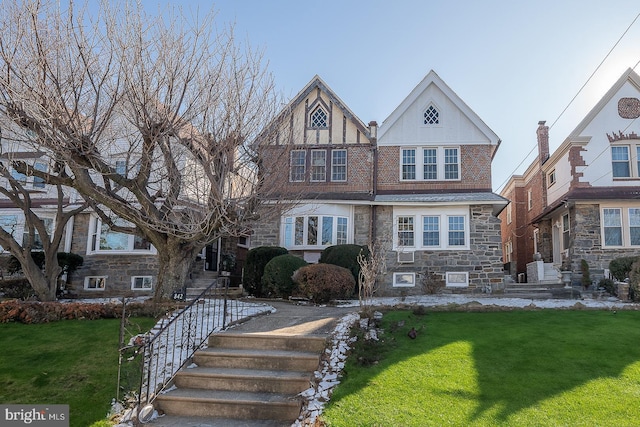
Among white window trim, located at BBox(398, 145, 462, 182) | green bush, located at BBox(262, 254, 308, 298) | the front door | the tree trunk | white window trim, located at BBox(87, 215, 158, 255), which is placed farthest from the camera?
the front door

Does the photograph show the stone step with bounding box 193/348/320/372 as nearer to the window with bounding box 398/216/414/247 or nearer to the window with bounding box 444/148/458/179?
the window with bounding box 398/216/414/247

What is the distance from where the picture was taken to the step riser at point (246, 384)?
691cm

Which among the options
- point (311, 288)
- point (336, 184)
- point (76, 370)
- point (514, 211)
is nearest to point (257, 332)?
point (76, 370)

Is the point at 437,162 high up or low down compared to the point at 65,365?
up

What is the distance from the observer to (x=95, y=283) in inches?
767

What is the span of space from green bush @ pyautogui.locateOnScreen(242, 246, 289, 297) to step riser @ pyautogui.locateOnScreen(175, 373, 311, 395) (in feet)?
31.1

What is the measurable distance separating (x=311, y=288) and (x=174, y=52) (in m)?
7.01

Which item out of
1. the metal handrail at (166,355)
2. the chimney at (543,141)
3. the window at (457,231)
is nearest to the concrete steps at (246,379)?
the metal handrail at (166,355)

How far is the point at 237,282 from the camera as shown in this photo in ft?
71.1

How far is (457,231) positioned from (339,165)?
17.5 ft

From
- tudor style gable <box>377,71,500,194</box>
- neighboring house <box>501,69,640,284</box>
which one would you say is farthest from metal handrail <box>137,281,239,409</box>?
neighboring house <box>501,69,640,284</box>

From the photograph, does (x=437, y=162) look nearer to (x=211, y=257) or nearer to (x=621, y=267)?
(x=621, y=267)

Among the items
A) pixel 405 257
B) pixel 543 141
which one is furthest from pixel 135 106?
pixel 543 141

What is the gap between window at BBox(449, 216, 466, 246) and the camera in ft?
60.5
